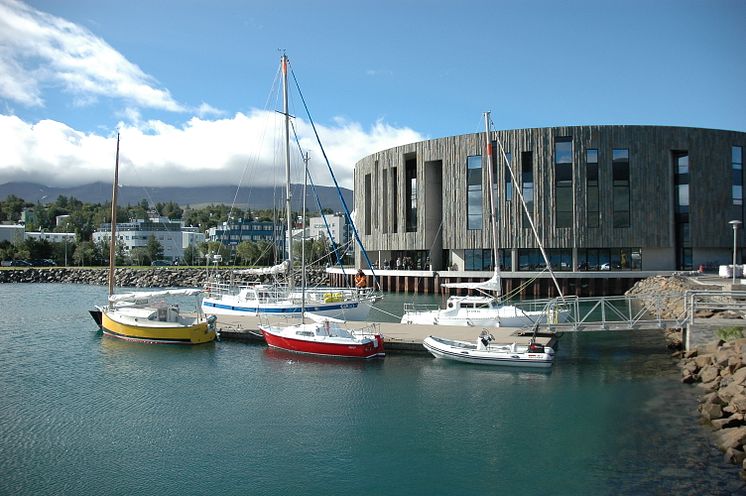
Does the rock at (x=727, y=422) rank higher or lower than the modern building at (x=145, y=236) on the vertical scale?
lower

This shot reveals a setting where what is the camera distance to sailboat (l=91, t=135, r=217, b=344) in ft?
109

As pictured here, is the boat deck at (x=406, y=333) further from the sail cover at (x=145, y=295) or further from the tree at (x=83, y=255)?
the tree at (x=83, y=255)

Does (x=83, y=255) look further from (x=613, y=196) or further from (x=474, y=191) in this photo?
(x=613, y=196)

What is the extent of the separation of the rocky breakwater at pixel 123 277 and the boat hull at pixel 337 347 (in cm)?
6229

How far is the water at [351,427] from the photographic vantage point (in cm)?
1518

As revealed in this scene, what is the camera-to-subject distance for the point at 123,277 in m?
104

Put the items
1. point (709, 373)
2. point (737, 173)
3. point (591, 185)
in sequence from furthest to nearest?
point (737, 173)
point (591, 185)
point (709, 373)

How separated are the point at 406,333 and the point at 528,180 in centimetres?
3768

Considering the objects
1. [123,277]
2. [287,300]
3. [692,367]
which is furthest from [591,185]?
[123,277]

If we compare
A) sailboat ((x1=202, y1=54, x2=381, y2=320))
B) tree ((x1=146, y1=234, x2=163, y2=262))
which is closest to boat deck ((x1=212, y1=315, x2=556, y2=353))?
sailboat ((x1=202, y1=54, x2=381, y2=320))

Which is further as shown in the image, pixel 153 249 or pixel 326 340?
pixel 153 249

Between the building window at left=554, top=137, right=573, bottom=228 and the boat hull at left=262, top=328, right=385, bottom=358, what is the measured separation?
39922 millimetres

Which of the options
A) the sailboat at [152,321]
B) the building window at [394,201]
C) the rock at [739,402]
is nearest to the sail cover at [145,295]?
the sailboat at [152,321]

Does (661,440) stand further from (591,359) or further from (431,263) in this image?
(431,263)
